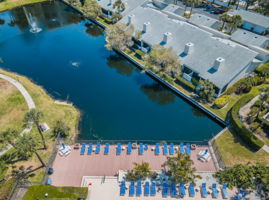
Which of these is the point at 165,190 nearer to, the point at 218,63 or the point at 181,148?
the point at 181,148

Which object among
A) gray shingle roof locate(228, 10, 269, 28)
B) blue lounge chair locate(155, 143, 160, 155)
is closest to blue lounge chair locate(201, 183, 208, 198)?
blue lounge chair locate(155, 143, 160, 155)

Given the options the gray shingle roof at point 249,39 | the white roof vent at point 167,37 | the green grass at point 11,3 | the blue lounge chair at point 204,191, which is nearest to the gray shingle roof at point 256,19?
the gray shingle roof at point 249,39

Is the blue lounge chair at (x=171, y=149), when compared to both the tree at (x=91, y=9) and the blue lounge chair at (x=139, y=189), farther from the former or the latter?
the tree at (x=91, y=9)

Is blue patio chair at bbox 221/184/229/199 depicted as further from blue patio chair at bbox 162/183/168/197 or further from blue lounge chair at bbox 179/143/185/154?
blue patio chair at bbox 162/183/168/197

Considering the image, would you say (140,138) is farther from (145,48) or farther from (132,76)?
(145,48)

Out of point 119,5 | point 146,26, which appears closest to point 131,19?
point 146,26
